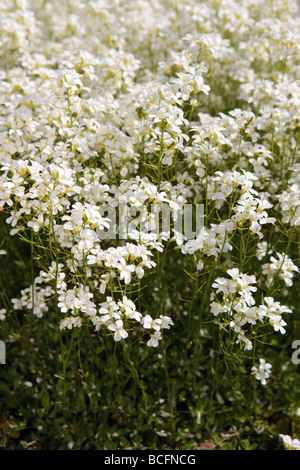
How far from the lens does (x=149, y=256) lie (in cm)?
320

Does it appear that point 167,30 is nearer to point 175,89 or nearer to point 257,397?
point 175,89

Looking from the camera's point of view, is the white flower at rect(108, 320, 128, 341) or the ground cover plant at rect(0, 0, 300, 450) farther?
the ground cover plant at rect(0, 0, 300, 450)

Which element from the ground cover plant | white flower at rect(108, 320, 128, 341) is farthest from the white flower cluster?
white flower at rect(108, 320, 128, 341)

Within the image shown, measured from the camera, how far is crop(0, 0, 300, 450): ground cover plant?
2.66 m

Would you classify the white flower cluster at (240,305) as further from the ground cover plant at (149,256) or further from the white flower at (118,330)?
the white flower at (118,330)

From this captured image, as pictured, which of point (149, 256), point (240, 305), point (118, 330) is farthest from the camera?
point (149, 256)

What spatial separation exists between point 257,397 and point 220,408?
348 millimetres

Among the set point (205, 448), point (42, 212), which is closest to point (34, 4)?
point (42, 212)

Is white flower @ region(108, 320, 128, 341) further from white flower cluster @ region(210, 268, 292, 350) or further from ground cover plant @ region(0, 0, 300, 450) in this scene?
white flower cluster @ region(210, 268, 292, 350)

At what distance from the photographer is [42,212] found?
2562 millimetres

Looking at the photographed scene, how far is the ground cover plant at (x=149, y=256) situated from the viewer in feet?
8.72

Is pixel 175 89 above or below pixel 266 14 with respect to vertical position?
below

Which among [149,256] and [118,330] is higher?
[149,256]

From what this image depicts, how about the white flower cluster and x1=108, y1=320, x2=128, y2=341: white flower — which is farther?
the white flower cluster
